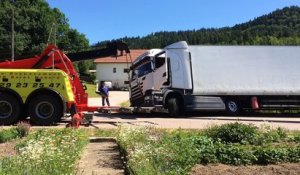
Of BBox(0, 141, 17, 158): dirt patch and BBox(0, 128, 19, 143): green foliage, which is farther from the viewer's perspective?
BBox(0, 128, 19, 143): green foliage

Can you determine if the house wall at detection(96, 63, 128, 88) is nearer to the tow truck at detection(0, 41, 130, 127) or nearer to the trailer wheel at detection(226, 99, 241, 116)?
the trailer wheel at detection(226, 99, 241, 116)

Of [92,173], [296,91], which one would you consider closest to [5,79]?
[92,173]

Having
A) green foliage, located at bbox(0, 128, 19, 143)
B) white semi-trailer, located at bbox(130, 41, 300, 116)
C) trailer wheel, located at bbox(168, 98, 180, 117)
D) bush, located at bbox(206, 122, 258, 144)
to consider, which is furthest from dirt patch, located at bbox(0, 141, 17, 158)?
trailer wheel, located at bbox(168, 98, 180, 117)

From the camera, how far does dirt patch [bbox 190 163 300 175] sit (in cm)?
819

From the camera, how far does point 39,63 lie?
1889 cm

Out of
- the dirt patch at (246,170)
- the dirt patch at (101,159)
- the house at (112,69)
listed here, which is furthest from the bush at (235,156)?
the house at (112,69)

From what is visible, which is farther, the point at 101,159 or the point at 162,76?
the point at 162,76

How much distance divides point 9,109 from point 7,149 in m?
7.17

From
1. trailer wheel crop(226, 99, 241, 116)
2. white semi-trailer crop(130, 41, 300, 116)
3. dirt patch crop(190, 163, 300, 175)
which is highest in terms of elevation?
white semi-trailer crop(130, 41, 300, 116)

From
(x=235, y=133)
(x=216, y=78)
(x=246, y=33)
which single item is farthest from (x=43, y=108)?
(x=246, y=33)

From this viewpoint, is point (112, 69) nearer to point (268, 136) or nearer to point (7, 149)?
point (268, 136)

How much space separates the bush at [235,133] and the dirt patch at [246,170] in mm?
3152

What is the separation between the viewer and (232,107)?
81.3ft

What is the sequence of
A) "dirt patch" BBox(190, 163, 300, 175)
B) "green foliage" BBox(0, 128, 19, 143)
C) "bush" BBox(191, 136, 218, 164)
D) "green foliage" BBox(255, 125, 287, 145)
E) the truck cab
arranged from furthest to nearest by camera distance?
the truck cab, "green foliage" BBox(0, 128, 19, 143), "green foliage" BBox(255, 125, 287, 145), "bush" BBox(191, 136, 218, 164), "dirt patch" BBox(190, 163, 300, 175)
